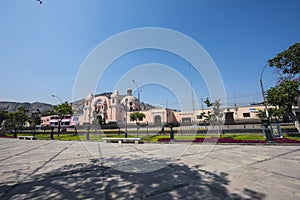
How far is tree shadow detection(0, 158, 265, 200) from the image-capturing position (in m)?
2.75

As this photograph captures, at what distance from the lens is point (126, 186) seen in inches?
128

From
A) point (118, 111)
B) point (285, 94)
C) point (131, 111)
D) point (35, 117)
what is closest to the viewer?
point (285, 94)

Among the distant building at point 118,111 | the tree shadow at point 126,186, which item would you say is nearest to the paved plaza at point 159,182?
the tree shadow at point 126,186

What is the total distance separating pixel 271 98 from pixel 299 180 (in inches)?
410

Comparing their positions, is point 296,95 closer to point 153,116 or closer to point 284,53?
point 284,53

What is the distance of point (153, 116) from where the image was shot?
41.2 metres

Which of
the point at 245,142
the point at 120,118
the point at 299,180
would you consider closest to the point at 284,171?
the point at 299,180

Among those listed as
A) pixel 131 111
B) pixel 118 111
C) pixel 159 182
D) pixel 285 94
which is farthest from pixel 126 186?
pixel 118 111

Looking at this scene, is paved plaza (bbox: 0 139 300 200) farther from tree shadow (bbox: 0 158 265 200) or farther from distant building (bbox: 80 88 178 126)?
distant building (bbox: 80 88 178 126)

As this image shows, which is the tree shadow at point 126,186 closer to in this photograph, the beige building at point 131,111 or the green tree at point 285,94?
the green tree at point 285,94

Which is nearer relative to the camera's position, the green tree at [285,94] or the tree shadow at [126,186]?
the tree shadow at [126,186]

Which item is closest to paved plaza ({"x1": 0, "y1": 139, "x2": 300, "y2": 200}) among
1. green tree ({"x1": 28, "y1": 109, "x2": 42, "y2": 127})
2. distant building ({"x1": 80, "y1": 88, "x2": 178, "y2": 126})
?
distant building ({"x1": 80, "y1": 88, "x2": 178, "y2": 126})

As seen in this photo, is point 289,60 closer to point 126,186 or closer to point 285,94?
point 285,94

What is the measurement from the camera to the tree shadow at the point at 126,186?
2.75 m
